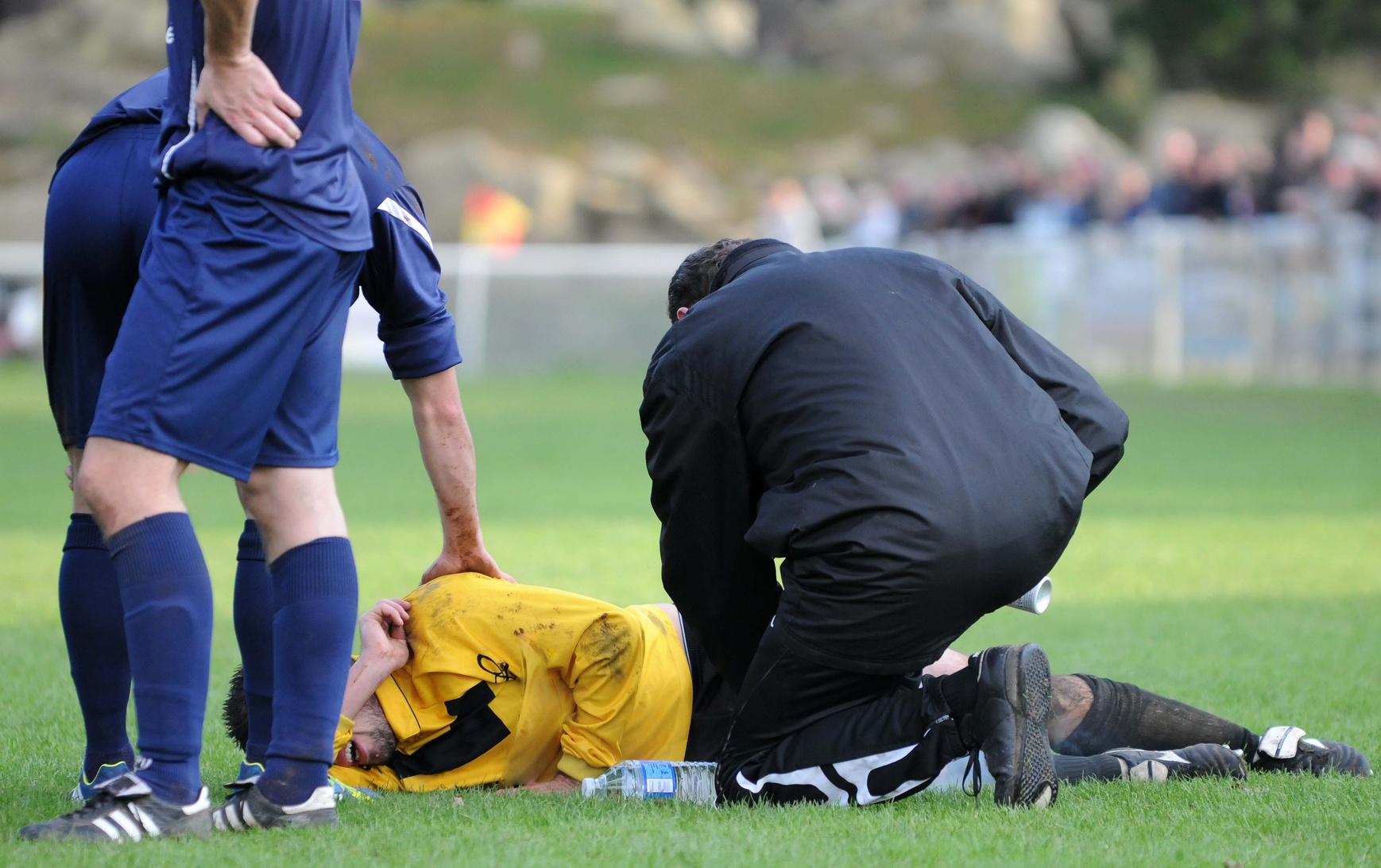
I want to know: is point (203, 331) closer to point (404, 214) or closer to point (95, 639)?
point (404, 214)

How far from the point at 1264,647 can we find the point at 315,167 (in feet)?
12.7

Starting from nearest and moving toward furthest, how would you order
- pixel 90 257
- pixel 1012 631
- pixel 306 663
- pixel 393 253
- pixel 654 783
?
pixel 306 663
pixel 90 257
pixel 393 253
pixel 654 783
pixel 1012 631

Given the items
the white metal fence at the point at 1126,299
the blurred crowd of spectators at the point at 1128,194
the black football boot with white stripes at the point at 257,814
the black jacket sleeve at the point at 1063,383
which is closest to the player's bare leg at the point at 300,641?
the black football boot with white stripes at the point at 257,814

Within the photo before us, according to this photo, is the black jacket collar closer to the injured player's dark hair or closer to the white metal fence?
the injured player's dark hair

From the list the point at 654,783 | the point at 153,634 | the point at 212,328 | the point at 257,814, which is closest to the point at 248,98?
the point at 212,328

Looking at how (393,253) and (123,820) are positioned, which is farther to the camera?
(393,253)

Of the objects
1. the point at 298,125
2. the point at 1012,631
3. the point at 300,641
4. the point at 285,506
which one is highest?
the point at 298,125

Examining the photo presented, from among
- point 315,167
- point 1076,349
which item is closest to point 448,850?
point 315,167

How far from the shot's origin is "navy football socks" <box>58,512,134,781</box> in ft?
11.2

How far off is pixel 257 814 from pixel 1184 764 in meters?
2.13

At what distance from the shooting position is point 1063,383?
3.64m

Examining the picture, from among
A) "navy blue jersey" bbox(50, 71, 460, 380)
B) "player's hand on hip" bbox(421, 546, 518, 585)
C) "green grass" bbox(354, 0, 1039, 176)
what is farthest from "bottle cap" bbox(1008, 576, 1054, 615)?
"green grass" bbox(354, 0, 1039, 176)

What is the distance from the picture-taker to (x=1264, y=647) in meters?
5.27

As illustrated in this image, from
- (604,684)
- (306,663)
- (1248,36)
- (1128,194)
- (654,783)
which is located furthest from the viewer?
(1248,36)
